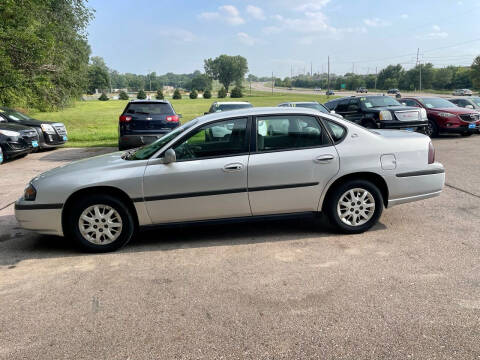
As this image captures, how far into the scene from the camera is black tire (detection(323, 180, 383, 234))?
459 centimetres

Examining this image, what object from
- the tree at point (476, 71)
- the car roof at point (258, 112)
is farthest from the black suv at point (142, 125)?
the tree at point (476, 71)

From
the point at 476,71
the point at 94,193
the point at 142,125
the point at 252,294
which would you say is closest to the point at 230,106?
the point at 142,125

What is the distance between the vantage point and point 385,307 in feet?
10.1

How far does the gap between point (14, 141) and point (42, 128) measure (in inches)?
92.6

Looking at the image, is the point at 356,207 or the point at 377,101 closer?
the point at 356,207

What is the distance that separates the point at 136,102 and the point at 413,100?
35.6 feet

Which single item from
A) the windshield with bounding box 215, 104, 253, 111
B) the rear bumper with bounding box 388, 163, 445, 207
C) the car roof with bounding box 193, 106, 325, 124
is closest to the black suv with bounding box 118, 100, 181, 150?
the windshield with bounding box 215, 104, 253, 111

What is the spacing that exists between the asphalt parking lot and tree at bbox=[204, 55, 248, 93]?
169292 millimetres

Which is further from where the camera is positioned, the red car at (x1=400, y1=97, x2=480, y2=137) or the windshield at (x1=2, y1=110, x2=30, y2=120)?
the red car at (x1=400, y1=97, x2=480, y2=137)

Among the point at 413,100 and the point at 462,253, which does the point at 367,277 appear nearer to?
the point at 462,253

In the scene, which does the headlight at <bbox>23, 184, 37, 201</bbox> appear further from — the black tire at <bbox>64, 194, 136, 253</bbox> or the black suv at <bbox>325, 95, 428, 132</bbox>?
the black suv at <bbox>325, 95, 428, 132</bbox>

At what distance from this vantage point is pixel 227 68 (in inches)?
6693

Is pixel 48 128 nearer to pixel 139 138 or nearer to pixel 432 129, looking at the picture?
pixel 139 138

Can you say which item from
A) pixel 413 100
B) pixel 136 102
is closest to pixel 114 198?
pixel 136 102
